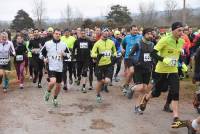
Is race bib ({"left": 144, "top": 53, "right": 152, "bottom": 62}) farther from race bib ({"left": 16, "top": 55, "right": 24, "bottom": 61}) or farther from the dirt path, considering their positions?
race bib ({"left": 16, "top": 55, "right": 24, "bottom": 61})

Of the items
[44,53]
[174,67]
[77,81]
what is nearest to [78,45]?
[77,81]

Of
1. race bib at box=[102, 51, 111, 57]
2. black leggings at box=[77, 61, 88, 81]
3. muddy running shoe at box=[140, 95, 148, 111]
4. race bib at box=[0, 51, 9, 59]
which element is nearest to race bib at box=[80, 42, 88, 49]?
black leggings at box=[77, 61, 88, 81]

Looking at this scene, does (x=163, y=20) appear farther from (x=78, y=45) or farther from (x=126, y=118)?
(x=126, y=118)

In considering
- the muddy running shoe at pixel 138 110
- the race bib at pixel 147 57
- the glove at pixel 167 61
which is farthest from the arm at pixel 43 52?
the glove at pixel 167 61

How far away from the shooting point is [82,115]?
1080 cm

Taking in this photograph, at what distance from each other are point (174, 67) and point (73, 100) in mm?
3988

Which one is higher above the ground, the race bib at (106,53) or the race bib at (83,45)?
the race bib at (83,45)

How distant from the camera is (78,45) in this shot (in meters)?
14.7

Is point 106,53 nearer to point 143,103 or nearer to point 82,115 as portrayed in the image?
point 82,115

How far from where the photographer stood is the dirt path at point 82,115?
9367mm

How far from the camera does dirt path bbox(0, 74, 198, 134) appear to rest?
30.7 feet

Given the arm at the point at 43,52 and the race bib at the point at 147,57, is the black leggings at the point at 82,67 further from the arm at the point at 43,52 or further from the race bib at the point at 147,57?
the race bib at the point at 147,57

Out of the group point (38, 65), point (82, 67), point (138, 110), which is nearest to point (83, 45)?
point (82, 67)

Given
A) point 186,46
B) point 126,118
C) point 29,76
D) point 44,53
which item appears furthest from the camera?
point 29,76
